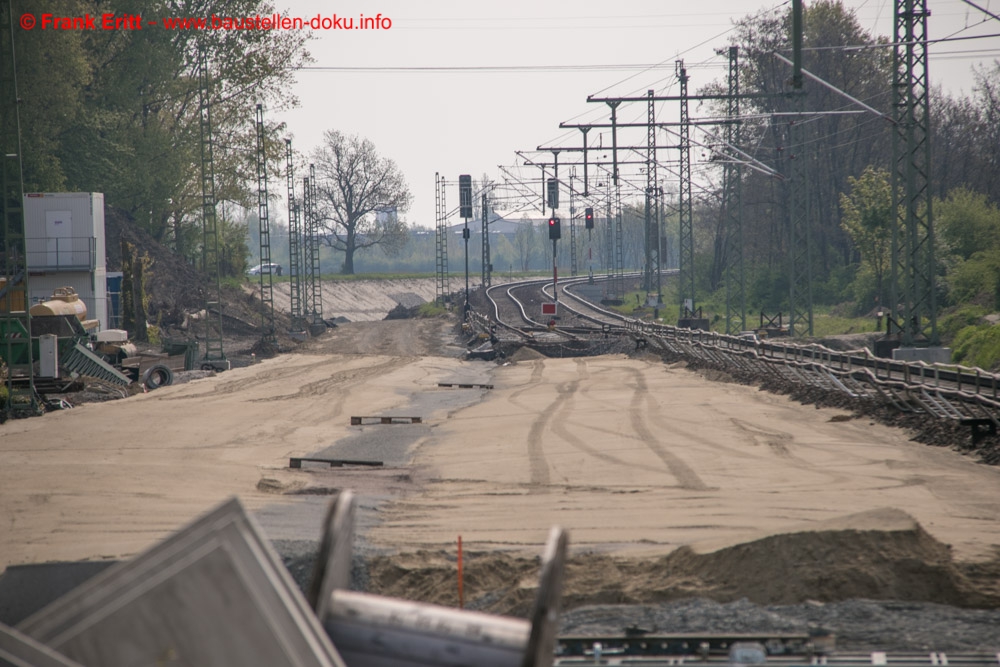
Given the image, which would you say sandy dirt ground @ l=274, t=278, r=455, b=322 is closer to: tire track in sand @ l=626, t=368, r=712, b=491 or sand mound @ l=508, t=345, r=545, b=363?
sand mound @ l=508, t=345, r=545, b=363

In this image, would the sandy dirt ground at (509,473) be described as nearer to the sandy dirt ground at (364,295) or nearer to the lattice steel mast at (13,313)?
the lattice steel mast at (13,313)

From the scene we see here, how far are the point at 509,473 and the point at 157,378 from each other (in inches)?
786

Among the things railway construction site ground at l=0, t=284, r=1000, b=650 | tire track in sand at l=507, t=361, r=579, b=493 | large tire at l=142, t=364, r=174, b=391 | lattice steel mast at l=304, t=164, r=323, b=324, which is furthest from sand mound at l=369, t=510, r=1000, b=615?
lattice steel mast at l=304, t=164, r=323, b=324

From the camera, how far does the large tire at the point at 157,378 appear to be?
103 feet

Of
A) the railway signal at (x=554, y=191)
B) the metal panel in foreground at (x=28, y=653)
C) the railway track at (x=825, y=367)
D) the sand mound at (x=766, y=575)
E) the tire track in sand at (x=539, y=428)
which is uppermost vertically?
the railway signal at (x=554, y=191)

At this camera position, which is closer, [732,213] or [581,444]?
[581,444]

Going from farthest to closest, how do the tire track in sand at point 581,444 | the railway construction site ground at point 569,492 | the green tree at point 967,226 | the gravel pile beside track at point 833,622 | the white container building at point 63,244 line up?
1. the green tree at point 967,226
2. the white container building at point 63,244
3. the tire track in sand at point 581,444
4. the railway construction site ground at point 569,492
5. the gravel pile beside track at point 833,622

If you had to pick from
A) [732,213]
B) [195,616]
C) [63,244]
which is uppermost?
[732,213]

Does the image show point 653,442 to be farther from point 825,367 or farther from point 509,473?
point 825,367

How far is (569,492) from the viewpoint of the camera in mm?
13516

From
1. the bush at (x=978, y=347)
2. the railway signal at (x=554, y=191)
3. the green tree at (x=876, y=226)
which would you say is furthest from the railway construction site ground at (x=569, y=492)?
the railway signal at (x=554, y=191)

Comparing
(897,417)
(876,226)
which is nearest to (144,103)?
(876,226)

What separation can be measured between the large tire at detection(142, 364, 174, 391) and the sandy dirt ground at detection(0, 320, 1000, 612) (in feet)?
13.9

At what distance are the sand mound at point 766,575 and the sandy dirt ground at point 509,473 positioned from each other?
0.43ft
